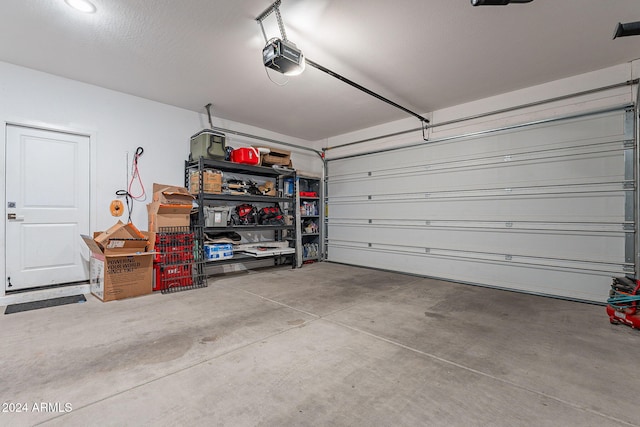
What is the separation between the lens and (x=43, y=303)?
3.39 metres

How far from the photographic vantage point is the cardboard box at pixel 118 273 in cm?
342

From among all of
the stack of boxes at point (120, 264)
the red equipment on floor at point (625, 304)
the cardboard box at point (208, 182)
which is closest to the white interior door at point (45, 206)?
the stack of boxes at point (120, 264)

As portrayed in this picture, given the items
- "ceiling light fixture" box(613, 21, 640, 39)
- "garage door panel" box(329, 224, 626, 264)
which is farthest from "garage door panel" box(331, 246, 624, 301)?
"ceiling light fixture" box(613, 21, 640, 39)

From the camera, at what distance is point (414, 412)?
1.53m

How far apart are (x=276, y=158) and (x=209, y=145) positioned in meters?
1.47

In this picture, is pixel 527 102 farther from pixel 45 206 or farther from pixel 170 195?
pixel 45 206

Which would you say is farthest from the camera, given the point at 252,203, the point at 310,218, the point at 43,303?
the point at 310,218

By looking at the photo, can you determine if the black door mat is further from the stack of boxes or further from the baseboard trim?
the stack of boxes

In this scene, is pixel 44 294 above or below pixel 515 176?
below

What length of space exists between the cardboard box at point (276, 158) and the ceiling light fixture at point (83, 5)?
3.12m

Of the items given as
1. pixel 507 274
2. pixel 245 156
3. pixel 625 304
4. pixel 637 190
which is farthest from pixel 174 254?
pixel 637 190

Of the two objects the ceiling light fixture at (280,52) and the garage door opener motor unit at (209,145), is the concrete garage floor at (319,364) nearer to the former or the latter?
the garage door opener motor unit at (209,145)

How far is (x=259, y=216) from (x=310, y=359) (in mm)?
3732

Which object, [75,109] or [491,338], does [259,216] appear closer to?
[75,109]
